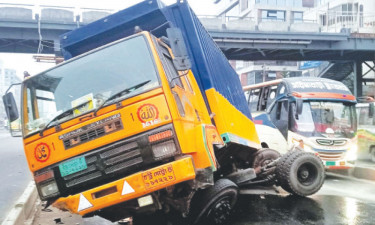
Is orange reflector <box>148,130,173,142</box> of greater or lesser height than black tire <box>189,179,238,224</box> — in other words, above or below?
above

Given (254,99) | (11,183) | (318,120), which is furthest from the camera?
(254,99)

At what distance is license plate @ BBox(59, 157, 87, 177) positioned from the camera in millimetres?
4535

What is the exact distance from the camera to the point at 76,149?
4.57 meters

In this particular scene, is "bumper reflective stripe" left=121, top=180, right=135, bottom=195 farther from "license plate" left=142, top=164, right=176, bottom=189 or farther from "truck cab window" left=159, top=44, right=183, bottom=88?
"truck cab window" left=159, top=44, right=183, bottom=88

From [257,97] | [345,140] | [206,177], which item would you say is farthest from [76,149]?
[257,97]

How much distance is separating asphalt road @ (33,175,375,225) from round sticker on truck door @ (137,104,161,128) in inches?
72.4

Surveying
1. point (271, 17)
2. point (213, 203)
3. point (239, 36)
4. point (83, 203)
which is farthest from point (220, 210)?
point (271, 17)

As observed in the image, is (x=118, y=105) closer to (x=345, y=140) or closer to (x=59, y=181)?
(x=59, y=181)

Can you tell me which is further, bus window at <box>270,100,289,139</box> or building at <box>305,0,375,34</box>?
building at <box>305,0,375,34</box>

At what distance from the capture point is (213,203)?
5.27 m

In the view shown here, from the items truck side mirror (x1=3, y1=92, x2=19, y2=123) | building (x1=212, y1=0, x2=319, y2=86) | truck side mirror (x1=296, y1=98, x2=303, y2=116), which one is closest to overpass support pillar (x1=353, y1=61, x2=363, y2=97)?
truck side mirror (x1=296, y1=98, x2=303, y2=116)

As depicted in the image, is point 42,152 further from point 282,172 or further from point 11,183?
point 11,183

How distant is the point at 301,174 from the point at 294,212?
3.70ft

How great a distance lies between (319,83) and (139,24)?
7.90m
